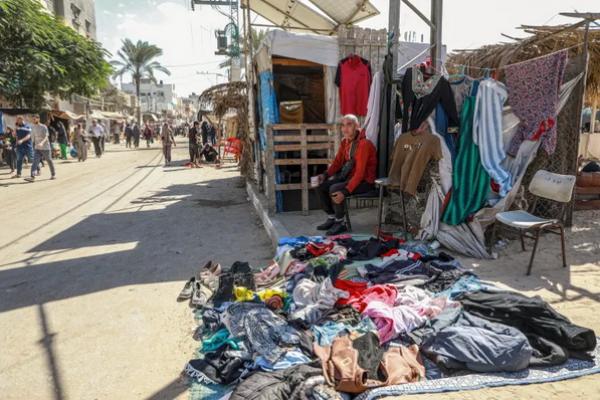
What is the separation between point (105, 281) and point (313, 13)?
8087 mm

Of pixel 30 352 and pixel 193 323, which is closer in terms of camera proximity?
pixel 30 352

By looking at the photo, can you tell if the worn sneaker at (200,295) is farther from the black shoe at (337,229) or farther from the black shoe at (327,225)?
the black shoe at (327,225)

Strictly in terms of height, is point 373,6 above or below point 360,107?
above

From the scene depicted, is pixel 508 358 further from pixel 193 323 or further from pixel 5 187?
pixel 5 187

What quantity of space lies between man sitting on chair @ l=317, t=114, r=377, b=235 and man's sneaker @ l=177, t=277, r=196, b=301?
2.06 meters

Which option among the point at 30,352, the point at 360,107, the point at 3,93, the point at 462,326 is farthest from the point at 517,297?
the point at 3,93

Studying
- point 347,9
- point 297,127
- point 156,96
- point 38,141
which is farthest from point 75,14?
point 156,96

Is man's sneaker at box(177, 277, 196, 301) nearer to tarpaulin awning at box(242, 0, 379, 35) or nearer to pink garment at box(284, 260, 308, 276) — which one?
pink garment at box(284, 260, 308, 276)

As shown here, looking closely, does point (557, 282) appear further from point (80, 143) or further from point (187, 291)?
point (80, 143)

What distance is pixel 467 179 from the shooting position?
16.0 feet

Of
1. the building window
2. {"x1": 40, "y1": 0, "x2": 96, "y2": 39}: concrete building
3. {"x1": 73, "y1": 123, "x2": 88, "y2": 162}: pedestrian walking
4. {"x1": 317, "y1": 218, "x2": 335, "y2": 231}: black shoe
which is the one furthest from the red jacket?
the building window

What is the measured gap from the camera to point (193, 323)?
363 centimetres

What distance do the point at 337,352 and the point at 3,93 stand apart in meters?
19.8

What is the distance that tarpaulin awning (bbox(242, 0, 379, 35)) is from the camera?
8977 millimetres
